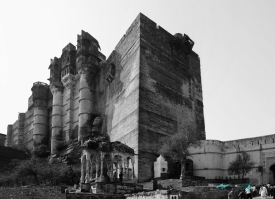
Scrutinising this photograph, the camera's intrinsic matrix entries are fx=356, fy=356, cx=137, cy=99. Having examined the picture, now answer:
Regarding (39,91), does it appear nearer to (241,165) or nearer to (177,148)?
(177,148)

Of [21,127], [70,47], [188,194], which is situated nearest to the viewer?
[188,194]

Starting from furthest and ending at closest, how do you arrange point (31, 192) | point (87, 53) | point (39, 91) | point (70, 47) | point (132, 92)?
point (39, 91) → point (70, 47) → point (87, 53) → point (132, 92) → point (31, 192)

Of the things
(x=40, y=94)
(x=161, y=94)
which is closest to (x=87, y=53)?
(x=40, y=94)

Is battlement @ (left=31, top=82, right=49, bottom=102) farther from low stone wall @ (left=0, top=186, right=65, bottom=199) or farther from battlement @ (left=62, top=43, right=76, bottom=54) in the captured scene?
low stone wall @ (left=0, top=186, right=65, bottom=199)

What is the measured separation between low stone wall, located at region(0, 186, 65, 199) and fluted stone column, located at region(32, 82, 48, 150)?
32.2m

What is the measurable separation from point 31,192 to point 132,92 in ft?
55.0

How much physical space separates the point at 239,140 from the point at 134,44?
37.9 ft

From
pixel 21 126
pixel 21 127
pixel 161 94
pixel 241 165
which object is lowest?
pixel 241 165

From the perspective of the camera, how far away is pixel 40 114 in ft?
150

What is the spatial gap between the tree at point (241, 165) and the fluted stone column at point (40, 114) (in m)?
26.5

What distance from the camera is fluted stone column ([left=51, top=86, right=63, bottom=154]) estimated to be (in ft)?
130

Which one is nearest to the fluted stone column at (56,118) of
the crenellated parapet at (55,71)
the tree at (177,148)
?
the crenellated parapet at (55,71)

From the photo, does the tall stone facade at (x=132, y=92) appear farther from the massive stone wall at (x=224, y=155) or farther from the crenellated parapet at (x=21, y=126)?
the crenellated parapet at (x=21, y=126)

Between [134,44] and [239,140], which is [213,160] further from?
[134,44]
